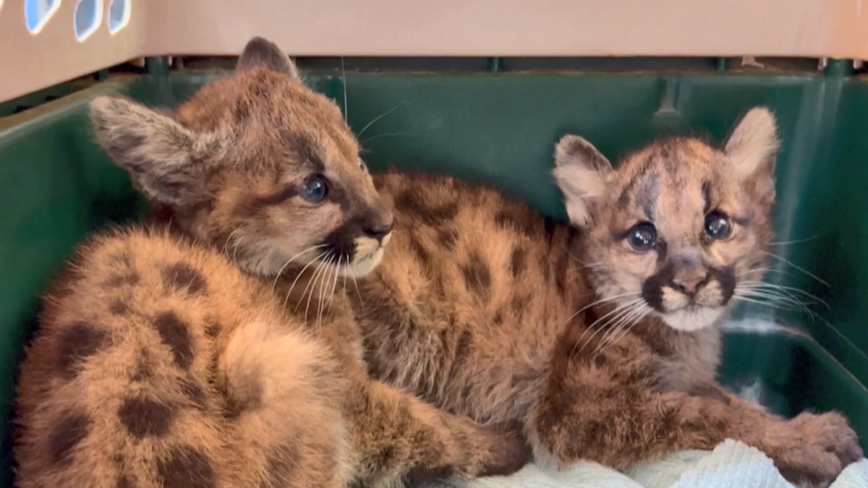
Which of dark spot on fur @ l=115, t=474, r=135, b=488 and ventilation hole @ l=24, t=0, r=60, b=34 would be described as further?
ventilation hole @ l=24, t=0, r=60, b=34

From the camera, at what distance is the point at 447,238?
1.69 meters

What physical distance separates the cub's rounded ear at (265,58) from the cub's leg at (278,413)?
24.9 inches

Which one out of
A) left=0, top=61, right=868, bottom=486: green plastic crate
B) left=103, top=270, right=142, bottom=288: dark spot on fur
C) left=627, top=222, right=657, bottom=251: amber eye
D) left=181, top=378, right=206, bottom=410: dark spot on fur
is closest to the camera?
left=181, top=378, right=206, bottom=410: dark spot on fur

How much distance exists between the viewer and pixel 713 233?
154 cm

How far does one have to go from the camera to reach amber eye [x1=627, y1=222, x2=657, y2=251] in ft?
5.14

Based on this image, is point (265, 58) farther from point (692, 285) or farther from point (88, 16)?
point (692, 285)

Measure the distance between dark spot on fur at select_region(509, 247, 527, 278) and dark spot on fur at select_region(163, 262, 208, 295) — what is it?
2.29ft

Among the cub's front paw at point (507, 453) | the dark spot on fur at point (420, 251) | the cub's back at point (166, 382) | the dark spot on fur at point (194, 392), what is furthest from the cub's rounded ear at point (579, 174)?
the dark spot on fur at point (194, 392)

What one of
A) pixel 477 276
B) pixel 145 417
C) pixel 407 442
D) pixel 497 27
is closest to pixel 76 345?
pixel 145 417

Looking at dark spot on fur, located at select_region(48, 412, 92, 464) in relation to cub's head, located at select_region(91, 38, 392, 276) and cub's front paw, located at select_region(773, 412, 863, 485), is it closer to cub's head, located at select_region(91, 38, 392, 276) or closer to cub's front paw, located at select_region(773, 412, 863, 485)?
cub's head, located at select_region(91, 38, 392, 276)

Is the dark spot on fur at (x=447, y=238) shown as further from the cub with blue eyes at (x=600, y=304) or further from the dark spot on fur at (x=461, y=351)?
the dark spot on fur at (x=461, y=351)

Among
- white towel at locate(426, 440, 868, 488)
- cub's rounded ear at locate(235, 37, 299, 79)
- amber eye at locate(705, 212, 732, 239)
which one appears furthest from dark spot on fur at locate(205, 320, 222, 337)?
amber eye at locate(705, 212, 732, 239)

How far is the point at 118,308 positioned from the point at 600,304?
953 millimetres

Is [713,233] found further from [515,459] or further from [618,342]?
[515,459]
